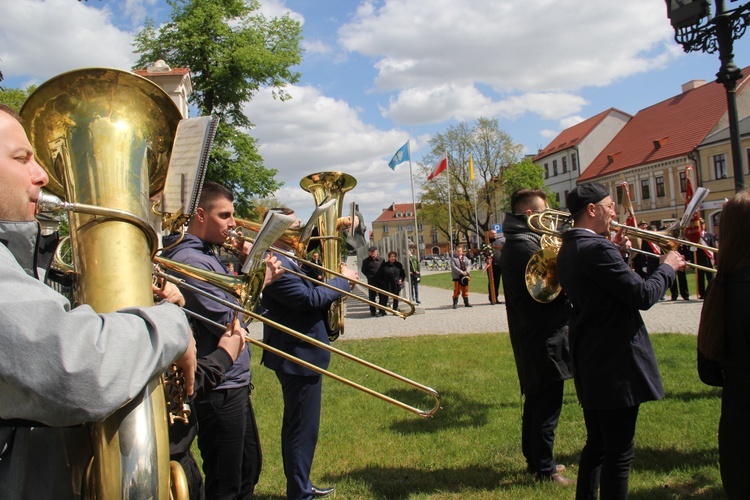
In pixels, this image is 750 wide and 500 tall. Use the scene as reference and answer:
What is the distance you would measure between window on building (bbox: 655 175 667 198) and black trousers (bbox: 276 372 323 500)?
45953mm

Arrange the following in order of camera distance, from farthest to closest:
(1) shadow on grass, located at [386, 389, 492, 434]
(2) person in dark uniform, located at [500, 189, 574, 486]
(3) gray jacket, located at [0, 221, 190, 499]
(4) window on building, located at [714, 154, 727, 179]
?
(4) window on building, located at [714, 154, 727, 179]
(1) shadow on grass, located at [386, 389, 492, 434]
(2) person in dark uniform, located at [500, 189, 574, 486]
(3) gray jacket, located at [0, 221, 190, 499]

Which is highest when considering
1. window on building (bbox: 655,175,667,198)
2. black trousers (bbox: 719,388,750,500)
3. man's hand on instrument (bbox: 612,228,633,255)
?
window on building (bbox: 655,175,667,198)

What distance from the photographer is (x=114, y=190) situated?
1.60 meters

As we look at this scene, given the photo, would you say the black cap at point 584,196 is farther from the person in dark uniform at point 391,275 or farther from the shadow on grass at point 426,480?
the person in dark uniform at point 391,275

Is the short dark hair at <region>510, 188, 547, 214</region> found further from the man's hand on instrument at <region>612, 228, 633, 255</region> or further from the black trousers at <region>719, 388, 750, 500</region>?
the black trousers at <region>719, 388, 750, 500</region>

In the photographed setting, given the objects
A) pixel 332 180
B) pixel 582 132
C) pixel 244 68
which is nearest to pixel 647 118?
pixel 582 132

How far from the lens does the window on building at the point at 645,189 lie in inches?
1775

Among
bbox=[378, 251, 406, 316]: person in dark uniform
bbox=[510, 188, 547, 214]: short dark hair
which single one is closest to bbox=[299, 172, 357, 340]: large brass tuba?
bbox=[510, 188, 547, 214]: short dark hair

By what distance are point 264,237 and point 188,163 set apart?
1.37ft

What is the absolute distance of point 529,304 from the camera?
157 inches

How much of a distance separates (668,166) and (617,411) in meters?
45.6

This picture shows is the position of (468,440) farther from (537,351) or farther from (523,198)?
(523,198)

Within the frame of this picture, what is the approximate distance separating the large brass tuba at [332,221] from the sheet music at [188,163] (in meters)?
2.15

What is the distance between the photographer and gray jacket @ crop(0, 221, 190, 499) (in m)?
1.09
